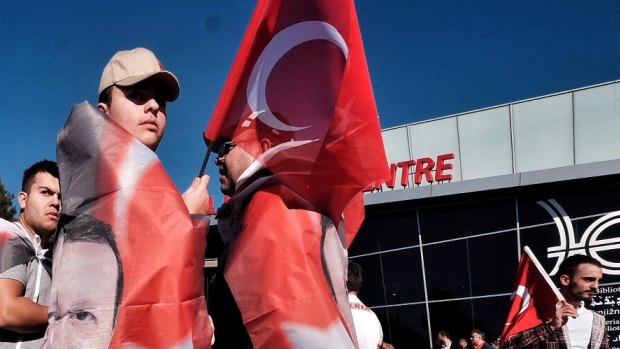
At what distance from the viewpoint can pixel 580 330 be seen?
457 centimetres

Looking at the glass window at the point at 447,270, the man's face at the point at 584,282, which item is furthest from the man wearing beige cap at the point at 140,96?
the glass window at the point at 447,270

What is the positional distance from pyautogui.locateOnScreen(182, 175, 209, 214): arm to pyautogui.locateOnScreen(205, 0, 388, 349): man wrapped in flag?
96 mm

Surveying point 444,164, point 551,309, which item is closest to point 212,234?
point 551,309

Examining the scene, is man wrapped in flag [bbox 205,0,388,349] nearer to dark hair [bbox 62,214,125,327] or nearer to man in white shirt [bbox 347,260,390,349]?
dark hair [bbox 62,214,125,327]

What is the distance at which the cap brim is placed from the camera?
237cm

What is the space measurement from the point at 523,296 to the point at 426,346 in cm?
1709

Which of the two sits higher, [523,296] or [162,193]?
[162,193]

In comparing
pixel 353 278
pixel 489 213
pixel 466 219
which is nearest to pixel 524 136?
pixel 489 213

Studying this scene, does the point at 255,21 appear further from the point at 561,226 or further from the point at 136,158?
the point at 561,226

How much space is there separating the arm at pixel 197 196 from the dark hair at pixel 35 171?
3.21 feet

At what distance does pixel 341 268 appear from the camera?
238cm

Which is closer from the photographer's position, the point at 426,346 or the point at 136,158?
the point at 136,158

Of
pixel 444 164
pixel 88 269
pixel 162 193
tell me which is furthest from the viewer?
pixel 444 164

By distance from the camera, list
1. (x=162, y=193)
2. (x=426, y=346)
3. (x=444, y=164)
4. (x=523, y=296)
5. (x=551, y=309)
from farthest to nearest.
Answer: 1. (x=444, y=164)
2. (x=426, y=346)
3. (x=523, y=296)
4. (x=551, y=309)
5. (x=162, y=193)
